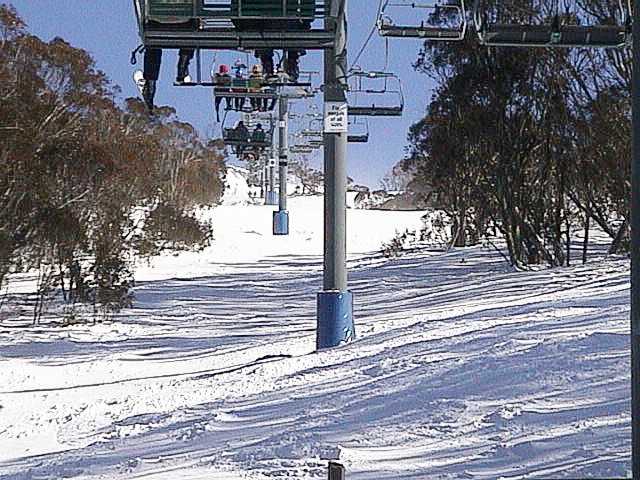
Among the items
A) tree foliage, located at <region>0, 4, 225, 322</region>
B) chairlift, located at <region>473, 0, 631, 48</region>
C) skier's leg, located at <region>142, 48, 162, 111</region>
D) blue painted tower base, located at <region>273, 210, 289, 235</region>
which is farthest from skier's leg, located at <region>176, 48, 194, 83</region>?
blue painted tower base, located at <region>273, 210, 289, 235</region>

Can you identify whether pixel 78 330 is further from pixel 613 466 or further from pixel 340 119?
pixel 613 466

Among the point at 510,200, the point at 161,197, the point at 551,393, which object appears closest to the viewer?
the point at 551,393

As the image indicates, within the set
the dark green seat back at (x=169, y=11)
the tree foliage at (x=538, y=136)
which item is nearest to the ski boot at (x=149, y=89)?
the dark green seat back at (x=169, y=11)

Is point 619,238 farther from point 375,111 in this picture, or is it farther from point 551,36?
point 551,36

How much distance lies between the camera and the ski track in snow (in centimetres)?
596

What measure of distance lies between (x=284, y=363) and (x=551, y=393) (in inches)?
186

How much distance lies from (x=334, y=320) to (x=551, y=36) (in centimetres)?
544

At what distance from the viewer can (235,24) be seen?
985cm

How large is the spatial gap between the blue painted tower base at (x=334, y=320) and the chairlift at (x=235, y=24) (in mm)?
3640

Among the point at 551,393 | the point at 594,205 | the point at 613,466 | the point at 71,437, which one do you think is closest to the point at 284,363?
the point at 71,437

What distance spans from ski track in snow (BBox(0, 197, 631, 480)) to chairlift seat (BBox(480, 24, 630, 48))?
2.45m

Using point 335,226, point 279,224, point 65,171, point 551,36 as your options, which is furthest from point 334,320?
point 279,224

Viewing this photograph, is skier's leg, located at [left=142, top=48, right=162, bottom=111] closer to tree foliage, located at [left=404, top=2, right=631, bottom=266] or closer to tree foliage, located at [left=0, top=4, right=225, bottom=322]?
tree foliage, located at [left=0, top=4, right=225, bottom=322]

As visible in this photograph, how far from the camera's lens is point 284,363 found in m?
11.2
